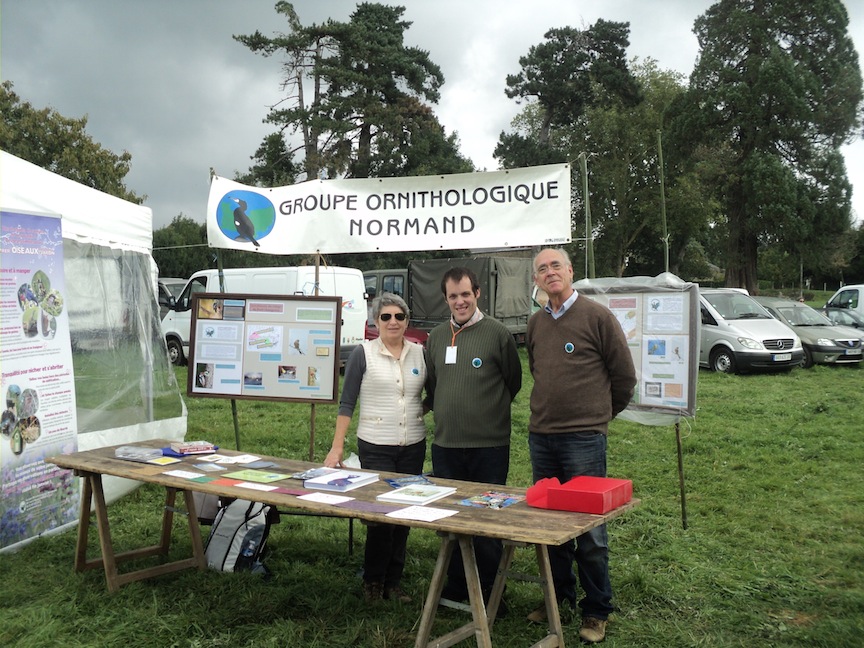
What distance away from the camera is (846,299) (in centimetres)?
1702

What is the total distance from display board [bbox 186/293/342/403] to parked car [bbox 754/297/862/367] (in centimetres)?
1169

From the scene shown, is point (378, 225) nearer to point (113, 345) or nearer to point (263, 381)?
point (263, 381)

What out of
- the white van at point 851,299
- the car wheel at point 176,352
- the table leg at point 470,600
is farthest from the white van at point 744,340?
the table leg at point 470,600

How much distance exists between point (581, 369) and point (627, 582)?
1456 mm

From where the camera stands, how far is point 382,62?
1082 inches

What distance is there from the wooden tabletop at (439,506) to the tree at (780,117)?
25.8 meters

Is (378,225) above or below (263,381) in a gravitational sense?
above

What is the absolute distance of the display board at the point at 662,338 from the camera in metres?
4.89

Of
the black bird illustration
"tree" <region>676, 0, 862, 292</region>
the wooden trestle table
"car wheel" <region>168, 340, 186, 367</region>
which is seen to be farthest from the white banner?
"tree" <region>676, 0, 862, 292</region>

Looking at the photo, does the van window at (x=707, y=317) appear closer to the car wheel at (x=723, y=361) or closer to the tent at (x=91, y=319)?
the car wheel at (x=723, y=361)

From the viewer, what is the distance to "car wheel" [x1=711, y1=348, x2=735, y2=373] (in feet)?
42.0

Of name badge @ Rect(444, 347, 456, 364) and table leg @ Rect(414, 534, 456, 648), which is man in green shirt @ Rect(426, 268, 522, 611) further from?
table leg @ Rect(414, 534, 456, 648)

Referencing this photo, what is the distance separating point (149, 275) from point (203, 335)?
1654 millimetres

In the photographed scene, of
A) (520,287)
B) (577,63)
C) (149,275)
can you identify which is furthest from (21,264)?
(577,63)
